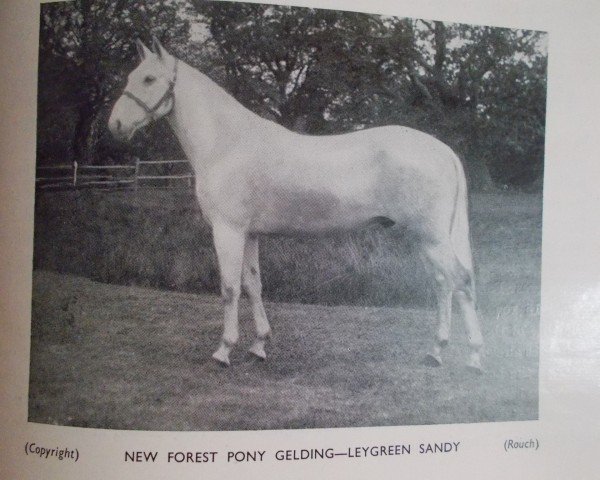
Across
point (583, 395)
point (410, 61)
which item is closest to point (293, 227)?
point (410, 61)

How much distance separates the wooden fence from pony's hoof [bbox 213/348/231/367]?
0.56m

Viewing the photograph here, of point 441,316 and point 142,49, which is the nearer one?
point 142,49

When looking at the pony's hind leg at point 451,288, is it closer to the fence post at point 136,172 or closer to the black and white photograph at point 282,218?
the black and white photograph at point 282,218

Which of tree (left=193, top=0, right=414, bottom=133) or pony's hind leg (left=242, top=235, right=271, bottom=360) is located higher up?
tree (left=193, top=0, right=414, bottom=133)

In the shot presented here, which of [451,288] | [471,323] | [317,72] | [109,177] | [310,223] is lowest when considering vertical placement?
[471,323]

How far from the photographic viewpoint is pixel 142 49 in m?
2.06

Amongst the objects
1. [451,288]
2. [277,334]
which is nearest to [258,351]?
[277,334]

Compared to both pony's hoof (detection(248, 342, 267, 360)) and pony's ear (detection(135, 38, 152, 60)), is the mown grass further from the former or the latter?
pony's ear (detection(135, 38, 152, 60))

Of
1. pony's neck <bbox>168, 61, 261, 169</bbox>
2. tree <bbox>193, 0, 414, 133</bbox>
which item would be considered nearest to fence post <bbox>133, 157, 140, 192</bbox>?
pony's neck <bbox>168, 61, 261, 169</bbox>

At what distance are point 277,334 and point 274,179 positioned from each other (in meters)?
0.52

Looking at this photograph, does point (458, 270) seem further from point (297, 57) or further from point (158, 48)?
point (158, 48)

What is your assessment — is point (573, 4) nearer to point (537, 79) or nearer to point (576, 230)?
point (537, 79)

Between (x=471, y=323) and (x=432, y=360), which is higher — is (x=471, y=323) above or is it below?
above

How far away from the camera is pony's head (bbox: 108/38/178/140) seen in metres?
2.07
